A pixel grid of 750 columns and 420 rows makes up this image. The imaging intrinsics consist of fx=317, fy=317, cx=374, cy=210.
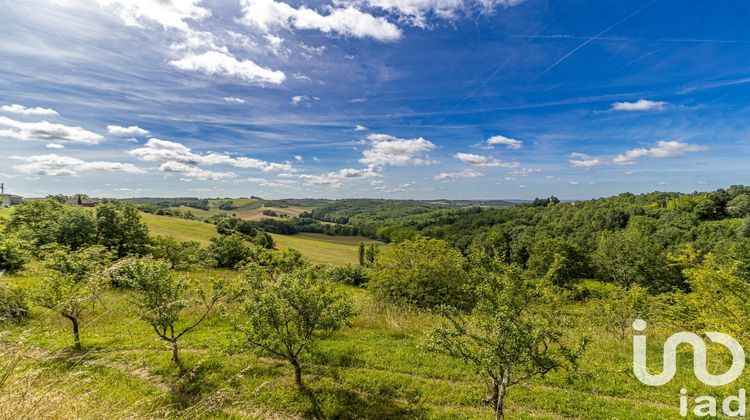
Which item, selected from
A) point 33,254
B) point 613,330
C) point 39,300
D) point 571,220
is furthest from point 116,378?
point 571,220

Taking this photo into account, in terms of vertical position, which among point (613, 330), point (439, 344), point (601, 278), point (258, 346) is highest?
point (439, 344)

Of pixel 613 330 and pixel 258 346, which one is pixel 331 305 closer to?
pixel 258 346

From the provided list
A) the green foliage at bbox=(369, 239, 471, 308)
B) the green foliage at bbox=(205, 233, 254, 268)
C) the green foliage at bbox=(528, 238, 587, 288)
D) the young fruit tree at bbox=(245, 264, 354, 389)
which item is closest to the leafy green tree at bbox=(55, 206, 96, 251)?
the green foliage at bbox=(205, 233, 254, 268)

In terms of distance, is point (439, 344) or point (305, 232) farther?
point (305, 232)

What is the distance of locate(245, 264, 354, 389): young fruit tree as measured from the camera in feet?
31.3

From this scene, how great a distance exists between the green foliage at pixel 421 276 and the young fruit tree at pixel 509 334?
1358 centimetres

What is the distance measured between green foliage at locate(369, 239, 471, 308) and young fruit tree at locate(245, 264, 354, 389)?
14.0m

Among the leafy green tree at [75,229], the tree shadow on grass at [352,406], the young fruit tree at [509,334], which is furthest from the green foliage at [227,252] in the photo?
the young fruit tree at [509,334]

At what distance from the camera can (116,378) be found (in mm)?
10719

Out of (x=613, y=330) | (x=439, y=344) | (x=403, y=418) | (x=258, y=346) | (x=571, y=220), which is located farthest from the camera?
(x=571, y=220)

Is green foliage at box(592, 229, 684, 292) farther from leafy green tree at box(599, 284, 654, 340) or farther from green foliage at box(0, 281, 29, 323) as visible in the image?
green foliage at box(0, 281, 29, 323)

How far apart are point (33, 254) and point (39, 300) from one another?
20995 mm

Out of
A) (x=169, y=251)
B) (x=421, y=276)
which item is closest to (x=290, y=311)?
(x=421, y=276)

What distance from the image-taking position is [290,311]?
31.9 ft
